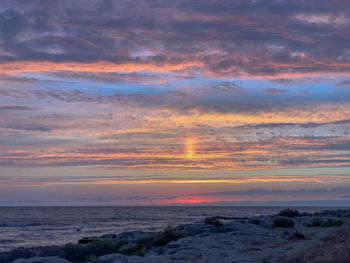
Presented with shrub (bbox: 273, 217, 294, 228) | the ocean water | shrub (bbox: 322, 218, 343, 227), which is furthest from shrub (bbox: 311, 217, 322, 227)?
the ocean water

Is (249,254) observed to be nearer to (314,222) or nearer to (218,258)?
(218,258)

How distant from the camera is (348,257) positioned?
11008 mm

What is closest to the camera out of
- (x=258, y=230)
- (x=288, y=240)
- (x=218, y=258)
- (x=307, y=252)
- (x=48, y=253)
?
(x=307, y=252)

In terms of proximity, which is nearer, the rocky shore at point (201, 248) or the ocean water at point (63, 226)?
the rocky shore at point (201, 248)

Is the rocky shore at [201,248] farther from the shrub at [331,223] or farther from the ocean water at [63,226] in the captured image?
the ocean water at [63,226]

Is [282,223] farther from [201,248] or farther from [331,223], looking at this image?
[201,248]

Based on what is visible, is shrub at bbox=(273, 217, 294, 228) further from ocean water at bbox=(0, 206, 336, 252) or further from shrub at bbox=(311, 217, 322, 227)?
ocean water at bbox=(0, 206, 336, 252)

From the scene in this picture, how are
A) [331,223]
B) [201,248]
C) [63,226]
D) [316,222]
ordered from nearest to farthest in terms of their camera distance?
1. [201,248]
2. [331,223]
3. [316,222]
4. [63,226]

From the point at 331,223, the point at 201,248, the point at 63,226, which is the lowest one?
the point at 63,226

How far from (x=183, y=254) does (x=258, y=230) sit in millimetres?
9873

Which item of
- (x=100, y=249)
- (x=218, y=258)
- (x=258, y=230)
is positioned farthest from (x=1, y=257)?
(x=258, y=230)

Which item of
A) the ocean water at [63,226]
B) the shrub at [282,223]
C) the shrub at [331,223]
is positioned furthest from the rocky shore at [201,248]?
the ocean water at [63,226]

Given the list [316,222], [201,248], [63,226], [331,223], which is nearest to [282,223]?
[316,222]

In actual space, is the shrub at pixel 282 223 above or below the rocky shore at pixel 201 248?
above
